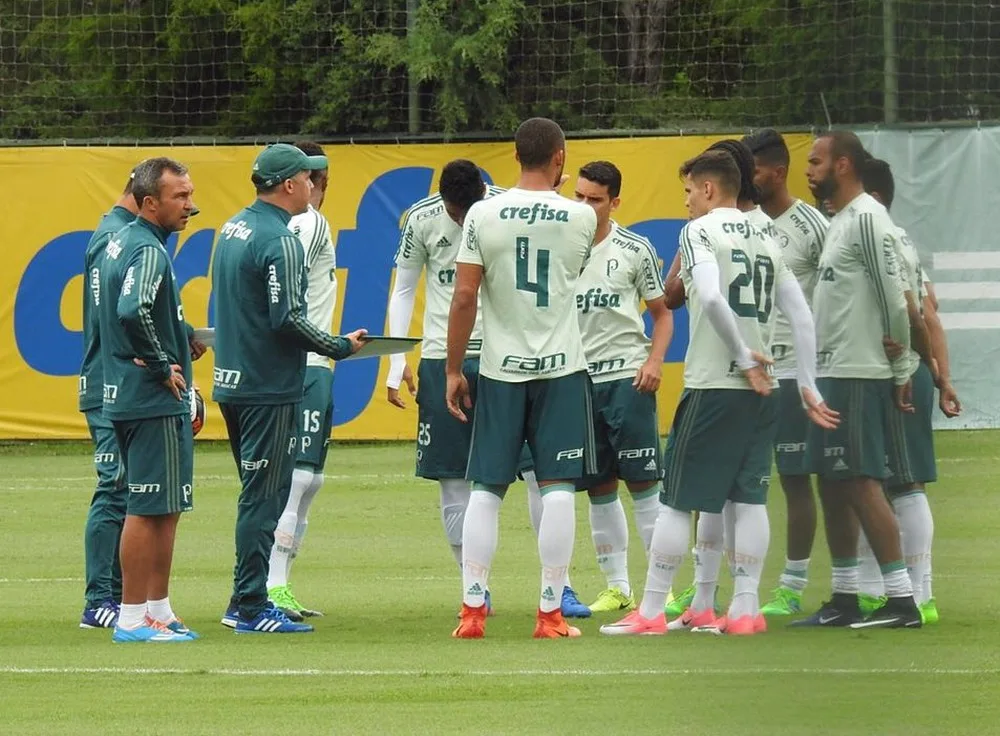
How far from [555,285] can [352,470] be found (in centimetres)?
869

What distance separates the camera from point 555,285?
586 centimetres

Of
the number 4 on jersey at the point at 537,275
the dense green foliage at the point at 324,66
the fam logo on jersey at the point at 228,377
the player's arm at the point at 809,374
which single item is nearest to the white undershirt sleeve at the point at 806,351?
the player's arm at the point at 809,374

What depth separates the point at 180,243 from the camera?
51.1 ft

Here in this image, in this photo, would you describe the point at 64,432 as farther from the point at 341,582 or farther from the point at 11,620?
the point at 11,620

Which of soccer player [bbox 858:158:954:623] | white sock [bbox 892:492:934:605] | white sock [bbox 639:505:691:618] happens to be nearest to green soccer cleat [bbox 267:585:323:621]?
white sock [bbox 639:505:691:618]

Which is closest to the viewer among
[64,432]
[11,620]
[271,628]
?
[271,628]

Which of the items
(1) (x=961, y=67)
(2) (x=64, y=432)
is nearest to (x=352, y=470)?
(2) (x=64, y=432)

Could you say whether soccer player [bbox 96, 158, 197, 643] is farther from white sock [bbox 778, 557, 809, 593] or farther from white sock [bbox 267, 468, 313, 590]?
white sock [bbox 778, 557, 809, 593]

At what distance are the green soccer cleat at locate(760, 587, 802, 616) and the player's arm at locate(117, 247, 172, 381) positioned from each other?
13.9ft

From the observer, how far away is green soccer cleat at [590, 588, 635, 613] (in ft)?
22.9

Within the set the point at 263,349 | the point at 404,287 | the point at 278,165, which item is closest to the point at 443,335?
the point at 404,287

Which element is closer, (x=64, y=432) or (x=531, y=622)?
(x=531, y=622)

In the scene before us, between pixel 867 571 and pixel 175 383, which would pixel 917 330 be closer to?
pixel 867 571

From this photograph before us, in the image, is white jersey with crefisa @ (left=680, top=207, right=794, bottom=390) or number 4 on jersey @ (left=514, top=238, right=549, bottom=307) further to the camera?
number 4 on jersey @ (left=514, top=238, right=549, bottom=307)
